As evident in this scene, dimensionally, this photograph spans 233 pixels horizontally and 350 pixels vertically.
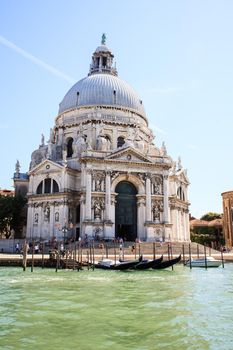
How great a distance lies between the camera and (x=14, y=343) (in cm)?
646

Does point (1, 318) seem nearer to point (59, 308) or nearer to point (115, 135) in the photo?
point (59, 308)

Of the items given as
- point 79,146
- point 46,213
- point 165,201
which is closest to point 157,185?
point 165,201

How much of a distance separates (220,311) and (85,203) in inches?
935

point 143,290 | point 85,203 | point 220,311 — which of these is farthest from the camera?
point 85,203

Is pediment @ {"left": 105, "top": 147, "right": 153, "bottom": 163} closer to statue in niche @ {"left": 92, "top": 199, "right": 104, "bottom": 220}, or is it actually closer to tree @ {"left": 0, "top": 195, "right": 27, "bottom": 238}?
statue in niche @ {"left": 92, "top": 199, "right": 104, "bottom": 220}

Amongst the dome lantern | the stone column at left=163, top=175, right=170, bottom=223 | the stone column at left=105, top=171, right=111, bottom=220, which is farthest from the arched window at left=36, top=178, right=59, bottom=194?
the dome lantern

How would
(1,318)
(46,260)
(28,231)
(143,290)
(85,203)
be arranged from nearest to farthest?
(1,318) < (143,290) < (46,260) < (85,203) < (28,231)

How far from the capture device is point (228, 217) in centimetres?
4878

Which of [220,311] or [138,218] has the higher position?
[138,218]

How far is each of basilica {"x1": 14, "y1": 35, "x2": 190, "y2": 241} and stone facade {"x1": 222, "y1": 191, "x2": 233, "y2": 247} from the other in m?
10.3

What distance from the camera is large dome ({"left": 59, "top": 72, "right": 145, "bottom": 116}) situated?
40750mm

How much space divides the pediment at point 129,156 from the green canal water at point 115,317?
20571mm

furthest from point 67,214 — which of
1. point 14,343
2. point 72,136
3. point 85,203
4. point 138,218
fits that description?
point 14,343

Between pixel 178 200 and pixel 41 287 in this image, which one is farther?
pixel 178 200
